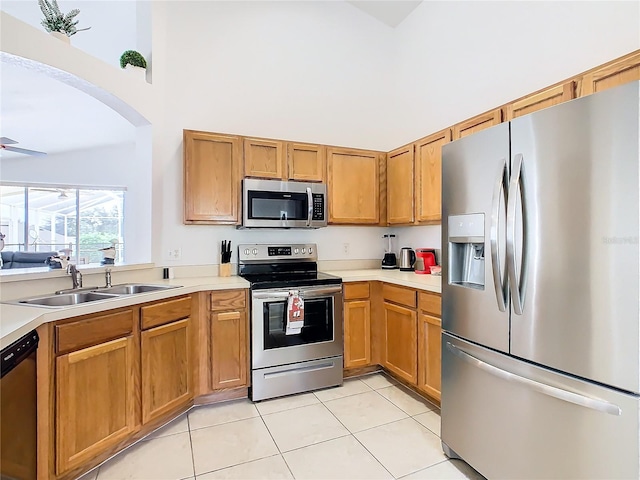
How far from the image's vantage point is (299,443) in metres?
2.09

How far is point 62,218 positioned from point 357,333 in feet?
21.6

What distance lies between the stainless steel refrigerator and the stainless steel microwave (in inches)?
58.7

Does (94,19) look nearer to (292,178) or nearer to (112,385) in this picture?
(292,178)

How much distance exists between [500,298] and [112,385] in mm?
2079

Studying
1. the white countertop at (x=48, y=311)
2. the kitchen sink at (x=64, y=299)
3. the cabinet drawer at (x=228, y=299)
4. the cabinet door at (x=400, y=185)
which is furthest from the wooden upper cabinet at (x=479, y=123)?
the kitchen sink at (x=64, y=299)

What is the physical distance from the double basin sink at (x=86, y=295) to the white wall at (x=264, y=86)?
469mm

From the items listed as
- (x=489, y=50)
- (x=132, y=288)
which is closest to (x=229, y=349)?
(x=132, y=288)

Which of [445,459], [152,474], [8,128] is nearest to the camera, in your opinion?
[152,474]

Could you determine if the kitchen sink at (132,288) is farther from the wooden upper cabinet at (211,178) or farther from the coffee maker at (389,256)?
the coffee maker at (389,256)

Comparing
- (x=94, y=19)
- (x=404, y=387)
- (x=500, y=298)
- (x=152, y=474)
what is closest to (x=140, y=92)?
(x=94, y=19)

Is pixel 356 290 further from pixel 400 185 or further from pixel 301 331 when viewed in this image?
pixel 400 185

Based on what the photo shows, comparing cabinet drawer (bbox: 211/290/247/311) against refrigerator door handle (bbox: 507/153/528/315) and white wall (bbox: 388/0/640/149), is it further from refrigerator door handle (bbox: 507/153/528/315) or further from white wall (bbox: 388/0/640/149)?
white wall (bbox: 388/0/640/149)

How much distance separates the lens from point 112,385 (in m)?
1.89

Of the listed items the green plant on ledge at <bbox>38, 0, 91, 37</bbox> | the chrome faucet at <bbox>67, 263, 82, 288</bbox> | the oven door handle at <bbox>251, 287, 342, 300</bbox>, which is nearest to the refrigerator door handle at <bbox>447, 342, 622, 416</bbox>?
the oven door handle at <bbox>251, 287, 342, 300</bbox>
